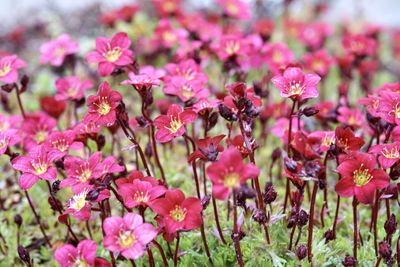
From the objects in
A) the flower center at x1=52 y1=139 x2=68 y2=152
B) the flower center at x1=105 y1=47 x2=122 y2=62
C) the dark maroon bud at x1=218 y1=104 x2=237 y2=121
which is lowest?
the flower center at x1=52 y1=139 x2=68 y2=152

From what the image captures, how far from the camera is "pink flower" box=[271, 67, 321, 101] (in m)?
2.07

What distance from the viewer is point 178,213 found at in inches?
74.2

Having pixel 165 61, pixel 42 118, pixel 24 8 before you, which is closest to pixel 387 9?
pixel 165 61

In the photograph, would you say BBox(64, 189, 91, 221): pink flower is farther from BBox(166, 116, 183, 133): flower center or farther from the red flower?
the red flower

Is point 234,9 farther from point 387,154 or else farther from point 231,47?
point 387,154

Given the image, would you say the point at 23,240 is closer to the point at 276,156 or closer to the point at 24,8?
the point at 276,156

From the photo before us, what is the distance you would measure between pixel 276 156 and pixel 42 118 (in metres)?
1.13

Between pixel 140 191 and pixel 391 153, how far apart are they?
88 cm

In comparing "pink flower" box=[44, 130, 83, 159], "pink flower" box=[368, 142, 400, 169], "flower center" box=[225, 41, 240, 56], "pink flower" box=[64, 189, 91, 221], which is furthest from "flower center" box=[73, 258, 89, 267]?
"flower center" box=[225, 41, 240, 56]

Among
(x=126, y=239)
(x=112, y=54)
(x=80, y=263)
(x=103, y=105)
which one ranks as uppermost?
(x=112, y=54)

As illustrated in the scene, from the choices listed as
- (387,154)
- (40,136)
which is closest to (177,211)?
(387,154)

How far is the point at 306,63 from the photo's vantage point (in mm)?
3400

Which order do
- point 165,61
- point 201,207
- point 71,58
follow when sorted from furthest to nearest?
point 165,61 → point 71,58 → point 201,207

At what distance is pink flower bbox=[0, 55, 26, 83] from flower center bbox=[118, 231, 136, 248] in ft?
3.48
